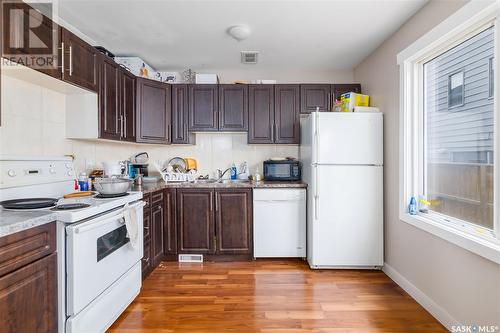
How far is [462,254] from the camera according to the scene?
172cm

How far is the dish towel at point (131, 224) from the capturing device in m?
1.94

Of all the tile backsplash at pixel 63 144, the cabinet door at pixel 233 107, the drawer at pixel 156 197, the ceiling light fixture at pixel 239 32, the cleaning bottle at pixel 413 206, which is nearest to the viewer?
the tile backsplash at pixel 63 144

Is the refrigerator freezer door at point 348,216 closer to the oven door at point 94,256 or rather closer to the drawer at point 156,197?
the drawer at point 156,197

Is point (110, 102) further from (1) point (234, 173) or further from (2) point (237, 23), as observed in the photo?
(1) point (234, 173)

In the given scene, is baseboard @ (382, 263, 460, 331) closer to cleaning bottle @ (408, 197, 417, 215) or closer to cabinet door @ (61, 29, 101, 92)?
cleaning bottle @ (408, 197, 417, 215)

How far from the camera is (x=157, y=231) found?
2838 mm

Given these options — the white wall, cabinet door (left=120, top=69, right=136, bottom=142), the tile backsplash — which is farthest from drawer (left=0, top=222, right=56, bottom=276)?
the white wall

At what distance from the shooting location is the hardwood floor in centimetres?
188

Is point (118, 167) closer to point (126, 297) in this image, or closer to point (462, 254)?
point (126, 297)

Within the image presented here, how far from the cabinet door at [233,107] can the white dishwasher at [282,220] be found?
37.8 inches

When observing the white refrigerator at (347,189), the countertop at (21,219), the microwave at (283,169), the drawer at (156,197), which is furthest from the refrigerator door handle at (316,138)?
the countertop at (21,219)

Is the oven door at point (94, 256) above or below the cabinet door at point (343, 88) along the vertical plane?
below

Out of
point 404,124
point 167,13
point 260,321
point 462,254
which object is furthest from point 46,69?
point 462,254

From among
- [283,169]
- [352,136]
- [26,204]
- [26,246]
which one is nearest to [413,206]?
[352,136]
